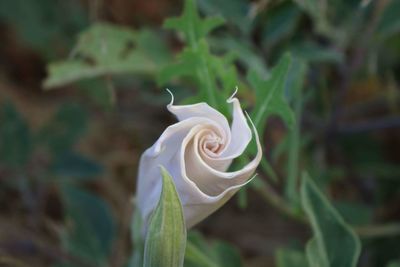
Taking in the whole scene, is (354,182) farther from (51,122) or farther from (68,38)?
(68,38)

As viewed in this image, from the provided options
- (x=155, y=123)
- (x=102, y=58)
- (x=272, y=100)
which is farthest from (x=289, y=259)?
(x=155, y=123)

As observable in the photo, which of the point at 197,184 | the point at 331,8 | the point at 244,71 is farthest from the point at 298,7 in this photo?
the point at 197,184

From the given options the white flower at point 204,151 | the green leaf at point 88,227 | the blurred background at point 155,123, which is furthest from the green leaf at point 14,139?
the white flower at point 204,151

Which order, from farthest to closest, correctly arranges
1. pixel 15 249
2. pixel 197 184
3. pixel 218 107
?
pixel 15 249
pixel 218 107
pixel 197 184

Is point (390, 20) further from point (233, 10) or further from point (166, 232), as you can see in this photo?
point (166, 232)

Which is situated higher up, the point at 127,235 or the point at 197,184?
the point at 127,235

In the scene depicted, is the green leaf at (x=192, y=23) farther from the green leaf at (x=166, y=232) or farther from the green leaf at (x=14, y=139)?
the green leaf at (x=14, y=139)
